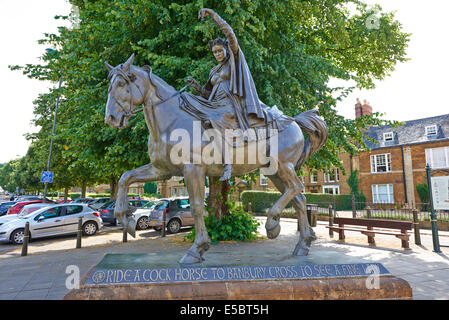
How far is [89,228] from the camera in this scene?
14.9m

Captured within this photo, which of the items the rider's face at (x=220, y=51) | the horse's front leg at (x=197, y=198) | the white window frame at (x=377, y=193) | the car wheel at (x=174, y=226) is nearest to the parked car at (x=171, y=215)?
the car wheel at (x=174, y=226)

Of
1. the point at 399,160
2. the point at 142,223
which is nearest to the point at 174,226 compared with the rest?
the point at 142,223

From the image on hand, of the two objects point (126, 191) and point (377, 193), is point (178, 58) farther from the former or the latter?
point (377, 193)

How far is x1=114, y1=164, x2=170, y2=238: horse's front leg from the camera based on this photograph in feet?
12.7

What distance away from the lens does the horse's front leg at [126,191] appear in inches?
152

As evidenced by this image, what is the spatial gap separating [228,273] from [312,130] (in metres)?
2.87

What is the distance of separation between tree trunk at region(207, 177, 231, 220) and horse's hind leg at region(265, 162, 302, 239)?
18.8 feet

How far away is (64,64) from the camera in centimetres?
1022

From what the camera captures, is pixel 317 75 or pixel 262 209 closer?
pixel 317 75

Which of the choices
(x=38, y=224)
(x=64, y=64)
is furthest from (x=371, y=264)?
(x=38, y=224)

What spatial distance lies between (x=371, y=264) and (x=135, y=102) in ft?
13.2

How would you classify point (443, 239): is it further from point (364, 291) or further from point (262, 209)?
point (262, 209)

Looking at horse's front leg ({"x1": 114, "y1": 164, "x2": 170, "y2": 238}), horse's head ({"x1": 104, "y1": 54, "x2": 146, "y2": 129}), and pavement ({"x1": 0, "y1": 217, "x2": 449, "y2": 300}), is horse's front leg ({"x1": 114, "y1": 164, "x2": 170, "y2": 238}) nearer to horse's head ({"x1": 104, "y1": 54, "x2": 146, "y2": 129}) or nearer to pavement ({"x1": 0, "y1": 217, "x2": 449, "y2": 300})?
horse's head ({"x1": 104, "y1": 54, "x2": 146, "y2": 129})

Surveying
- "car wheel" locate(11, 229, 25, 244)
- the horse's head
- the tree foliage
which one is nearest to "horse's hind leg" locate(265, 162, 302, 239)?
the horse's head
